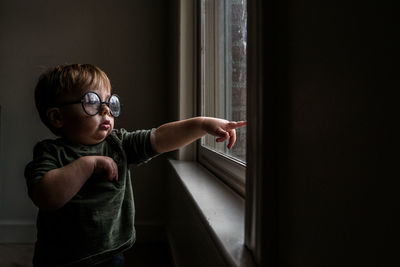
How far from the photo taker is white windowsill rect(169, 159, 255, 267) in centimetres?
51

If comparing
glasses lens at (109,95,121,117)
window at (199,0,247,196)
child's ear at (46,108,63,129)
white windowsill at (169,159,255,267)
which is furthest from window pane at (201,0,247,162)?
child's ear at (46,108,63,129)

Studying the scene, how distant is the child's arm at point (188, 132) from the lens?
827 millimetres

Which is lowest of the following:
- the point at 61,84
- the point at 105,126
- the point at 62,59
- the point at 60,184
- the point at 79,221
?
the point at 79,221

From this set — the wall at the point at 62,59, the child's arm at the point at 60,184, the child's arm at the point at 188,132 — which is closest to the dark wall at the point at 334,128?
the child's arm at the point at 188,132

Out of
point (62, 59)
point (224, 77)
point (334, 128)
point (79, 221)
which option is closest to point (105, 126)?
point (79, 221)

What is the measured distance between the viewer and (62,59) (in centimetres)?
204

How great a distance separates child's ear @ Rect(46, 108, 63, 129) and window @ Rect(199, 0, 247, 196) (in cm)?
52

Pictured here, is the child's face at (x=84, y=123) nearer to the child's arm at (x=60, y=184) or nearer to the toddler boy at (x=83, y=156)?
the toddler boy at (x=83, y=156)

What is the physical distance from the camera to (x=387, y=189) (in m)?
0.24

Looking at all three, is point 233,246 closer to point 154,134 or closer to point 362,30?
point 362,30

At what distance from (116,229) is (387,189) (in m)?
0.85

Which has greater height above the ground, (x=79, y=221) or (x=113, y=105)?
(x=113, y=105)

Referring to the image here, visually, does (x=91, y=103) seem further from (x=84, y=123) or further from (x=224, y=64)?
(x=224, y=64)

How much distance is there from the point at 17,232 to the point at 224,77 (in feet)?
5.63
